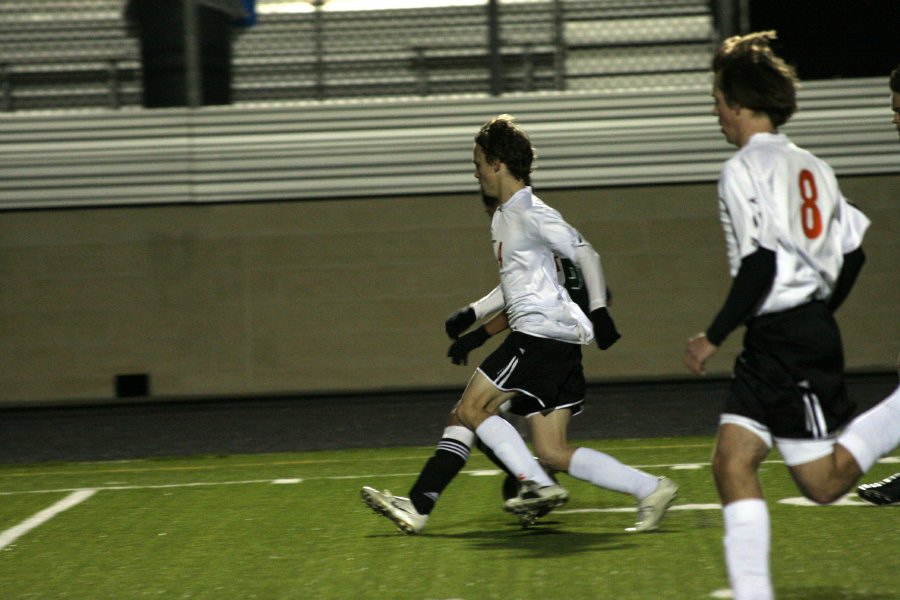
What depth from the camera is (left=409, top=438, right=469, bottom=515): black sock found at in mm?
5434

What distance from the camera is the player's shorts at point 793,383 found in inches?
142

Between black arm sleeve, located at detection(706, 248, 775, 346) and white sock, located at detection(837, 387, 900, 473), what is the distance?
53cm

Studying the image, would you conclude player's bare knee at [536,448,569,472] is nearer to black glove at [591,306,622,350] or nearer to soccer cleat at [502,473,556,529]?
soccer cleat at [502,473,556,529]

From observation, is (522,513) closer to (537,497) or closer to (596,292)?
(537,497)

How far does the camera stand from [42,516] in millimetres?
6660

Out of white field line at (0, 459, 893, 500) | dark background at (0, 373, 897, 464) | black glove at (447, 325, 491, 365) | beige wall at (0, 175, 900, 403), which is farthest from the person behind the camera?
beige wall at (0, 175, 900, 403)

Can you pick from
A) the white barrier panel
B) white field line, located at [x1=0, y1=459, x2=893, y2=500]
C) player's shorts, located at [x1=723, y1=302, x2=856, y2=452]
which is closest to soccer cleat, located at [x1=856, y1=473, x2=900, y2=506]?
white field line, located at [x1=0, y1=459, x2=893, y2=500]

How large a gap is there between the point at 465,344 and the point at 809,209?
2.29 metres

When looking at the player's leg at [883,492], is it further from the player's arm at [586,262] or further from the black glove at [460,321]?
the black glove at [460,321]

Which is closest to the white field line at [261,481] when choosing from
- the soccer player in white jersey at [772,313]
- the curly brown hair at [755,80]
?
the soccer player in white jersey at [772,313]

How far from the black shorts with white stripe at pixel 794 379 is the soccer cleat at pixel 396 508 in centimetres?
212

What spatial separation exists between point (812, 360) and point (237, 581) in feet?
7.85

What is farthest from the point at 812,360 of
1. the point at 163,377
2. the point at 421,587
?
the point at 163,377

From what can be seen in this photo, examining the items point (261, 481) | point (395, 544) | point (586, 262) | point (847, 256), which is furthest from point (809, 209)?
point (261, 481)
